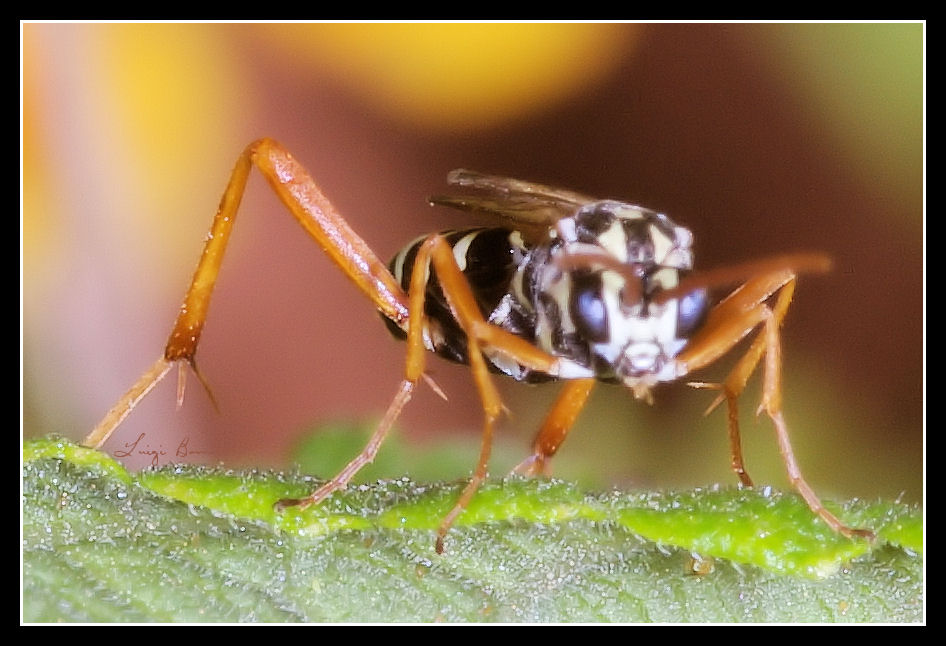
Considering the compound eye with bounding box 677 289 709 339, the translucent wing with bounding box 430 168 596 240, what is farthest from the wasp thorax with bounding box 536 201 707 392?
the translucent wing with bounding box 430 168 596 240

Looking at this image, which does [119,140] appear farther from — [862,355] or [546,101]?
[862,355]

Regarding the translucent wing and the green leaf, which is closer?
the green leaf

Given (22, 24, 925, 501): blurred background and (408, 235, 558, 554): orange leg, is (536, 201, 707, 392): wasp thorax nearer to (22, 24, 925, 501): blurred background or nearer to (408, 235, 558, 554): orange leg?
(408, 235, 558, 554): orange leg

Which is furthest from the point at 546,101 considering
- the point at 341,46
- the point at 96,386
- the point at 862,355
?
the point at 96,386

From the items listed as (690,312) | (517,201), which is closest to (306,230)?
(517,201)

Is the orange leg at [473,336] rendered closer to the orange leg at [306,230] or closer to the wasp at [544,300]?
the wasp at [544,300]
